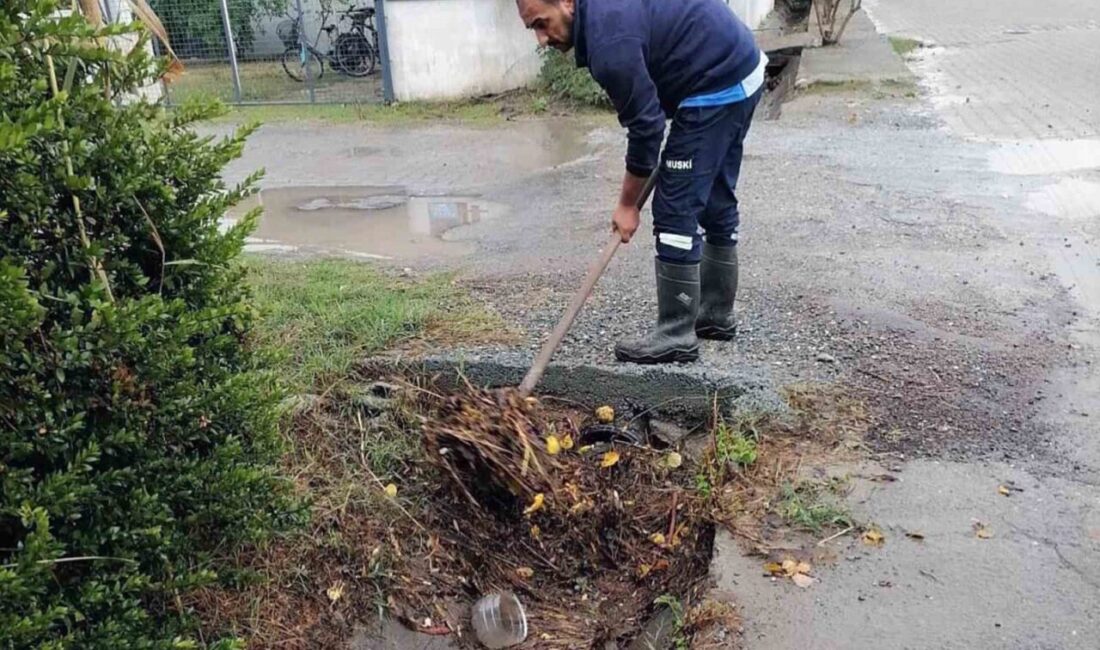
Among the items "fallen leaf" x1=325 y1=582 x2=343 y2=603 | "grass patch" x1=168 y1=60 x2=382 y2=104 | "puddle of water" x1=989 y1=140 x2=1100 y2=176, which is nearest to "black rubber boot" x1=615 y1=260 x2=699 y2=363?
Result: "fallen leaf" x1=325 y1=582 x2=343 y2=603

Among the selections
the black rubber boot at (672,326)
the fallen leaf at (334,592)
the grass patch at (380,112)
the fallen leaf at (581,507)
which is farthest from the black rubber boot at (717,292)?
the grass patch at (380,112)

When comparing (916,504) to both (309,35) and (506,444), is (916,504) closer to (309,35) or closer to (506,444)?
(506,444)

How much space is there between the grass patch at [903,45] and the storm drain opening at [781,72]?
2375 mm

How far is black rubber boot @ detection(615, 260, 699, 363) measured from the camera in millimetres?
3783

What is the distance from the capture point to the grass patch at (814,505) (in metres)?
2.90

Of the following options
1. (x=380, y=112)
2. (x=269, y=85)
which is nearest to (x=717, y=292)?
(x=380, y=112)

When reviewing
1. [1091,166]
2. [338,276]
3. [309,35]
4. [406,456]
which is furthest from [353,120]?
[406,456]

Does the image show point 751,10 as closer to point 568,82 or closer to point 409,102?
point 568,82

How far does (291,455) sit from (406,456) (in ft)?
1.33

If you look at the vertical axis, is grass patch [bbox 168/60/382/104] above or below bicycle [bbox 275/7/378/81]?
below

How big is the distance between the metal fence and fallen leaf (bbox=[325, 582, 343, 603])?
9.76 metres

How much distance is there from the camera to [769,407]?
3457mm

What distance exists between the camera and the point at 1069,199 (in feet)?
20.9

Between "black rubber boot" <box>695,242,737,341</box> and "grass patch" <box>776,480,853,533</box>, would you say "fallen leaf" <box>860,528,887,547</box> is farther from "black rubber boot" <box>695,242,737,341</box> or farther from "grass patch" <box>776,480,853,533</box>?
"black rubber boot" <box>695,242,737,341</box>
